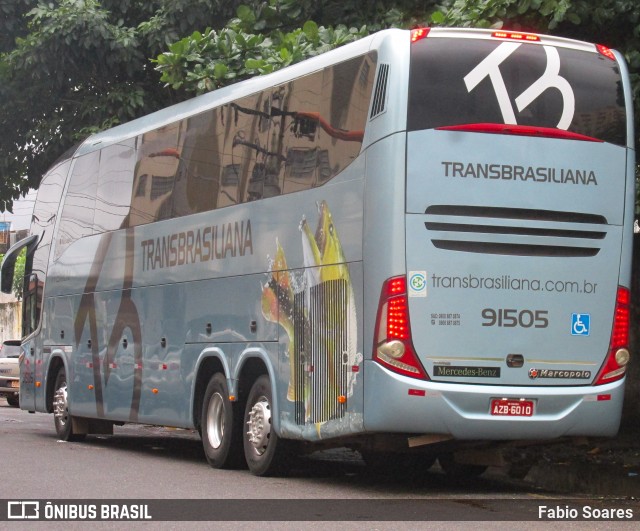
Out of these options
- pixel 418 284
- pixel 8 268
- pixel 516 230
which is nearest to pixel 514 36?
pixel 516 230

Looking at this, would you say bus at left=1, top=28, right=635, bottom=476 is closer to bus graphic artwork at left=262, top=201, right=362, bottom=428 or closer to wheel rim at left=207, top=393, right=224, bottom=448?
→ bus graphic artwork at left=262, top=201, right=362, bottom=428

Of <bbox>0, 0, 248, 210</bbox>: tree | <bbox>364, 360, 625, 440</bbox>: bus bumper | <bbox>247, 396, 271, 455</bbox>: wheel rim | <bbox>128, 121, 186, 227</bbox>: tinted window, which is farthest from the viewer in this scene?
<bbox>0, 0, 248, 210</bbox>: tree

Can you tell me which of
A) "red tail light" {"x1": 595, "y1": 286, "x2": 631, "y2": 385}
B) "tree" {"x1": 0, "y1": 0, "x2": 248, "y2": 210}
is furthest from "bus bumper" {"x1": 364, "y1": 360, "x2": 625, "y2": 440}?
"tree" {"x1": 0, "y1": 0, "x2": 248, "y2": 210}

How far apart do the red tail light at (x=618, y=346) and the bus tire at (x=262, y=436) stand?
310 cm

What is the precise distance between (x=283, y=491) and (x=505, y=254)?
2.75 m

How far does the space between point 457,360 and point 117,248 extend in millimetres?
6756

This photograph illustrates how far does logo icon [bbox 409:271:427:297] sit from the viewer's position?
10469mm

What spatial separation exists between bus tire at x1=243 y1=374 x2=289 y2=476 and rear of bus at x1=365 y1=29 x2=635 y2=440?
6.42ft

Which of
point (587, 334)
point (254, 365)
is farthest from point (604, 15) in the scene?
point (254, 365)

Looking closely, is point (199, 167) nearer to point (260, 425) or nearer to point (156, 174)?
point (156, 174)

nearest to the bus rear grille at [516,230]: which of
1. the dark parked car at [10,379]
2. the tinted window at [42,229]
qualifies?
the tinted window at [42,229]

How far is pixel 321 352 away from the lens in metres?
11.4

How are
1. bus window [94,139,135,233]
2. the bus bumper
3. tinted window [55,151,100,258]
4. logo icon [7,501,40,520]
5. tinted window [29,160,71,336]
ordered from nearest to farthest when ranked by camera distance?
logo icon [7,501,40,520] → the bus bumper → bus window [94,139,135,233] → tinted window [55,151,100,258] → tinted window [29,160,71,336]

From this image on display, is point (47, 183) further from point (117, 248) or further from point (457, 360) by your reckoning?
point (457, 360)
